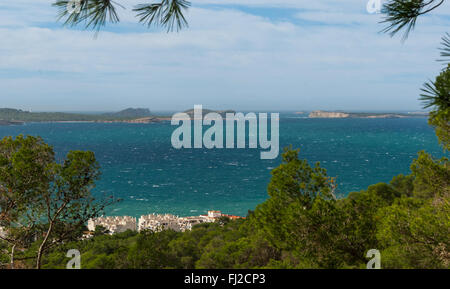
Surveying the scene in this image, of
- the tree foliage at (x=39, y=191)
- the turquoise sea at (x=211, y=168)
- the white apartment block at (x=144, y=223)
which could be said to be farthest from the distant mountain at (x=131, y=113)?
the tree foliage at (x=39, y=191)

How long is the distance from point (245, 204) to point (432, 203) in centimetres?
2699

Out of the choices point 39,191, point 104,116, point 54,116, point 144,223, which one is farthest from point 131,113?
point 39,191

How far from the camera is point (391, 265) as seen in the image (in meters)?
5.76

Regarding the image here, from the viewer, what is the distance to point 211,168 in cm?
5022

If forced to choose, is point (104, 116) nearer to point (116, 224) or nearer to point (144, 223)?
point (144, 223)

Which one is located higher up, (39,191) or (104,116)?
(104,116)

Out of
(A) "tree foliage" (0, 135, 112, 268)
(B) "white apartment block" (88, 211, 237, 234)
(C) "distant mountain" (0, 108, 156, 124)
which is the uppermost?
(C) "distant mountain" (0, 108, 156, 124)

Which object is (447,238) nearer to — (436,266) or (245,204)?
(436,266)

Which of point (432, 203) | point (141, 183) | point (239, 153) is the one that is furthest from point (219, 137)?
point (432, 203)

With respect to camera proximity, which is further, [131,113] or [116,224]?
[131,113]

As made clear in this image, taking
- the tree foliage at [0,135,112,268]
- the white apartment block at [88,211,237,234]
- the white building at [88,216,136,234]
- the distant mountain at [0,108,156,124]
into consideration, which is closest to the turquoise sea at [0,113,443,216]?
the white apartment block at [88,211,237,234]

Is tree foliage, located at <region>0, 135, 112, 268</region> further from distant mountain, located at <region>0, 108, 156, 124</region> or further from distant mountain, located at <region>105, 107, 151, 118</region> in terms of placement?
distant mountain, located at <region>105, 107, 151, 118</region>

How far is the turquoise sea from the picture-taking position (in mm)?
34375

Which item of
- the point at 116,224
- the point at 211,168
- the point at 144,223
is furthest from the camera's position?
the point at 211,168
